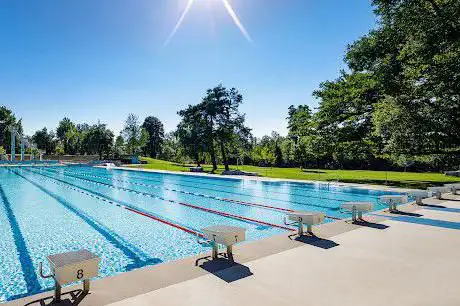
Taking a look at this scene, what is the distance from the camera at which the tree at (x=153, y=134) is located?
79.0 m

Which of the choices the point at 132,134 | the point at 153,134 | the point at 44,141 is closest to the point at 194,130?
the point at 132,134

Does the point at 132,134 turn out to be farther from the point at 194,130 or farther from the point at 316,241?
the point at 316,241

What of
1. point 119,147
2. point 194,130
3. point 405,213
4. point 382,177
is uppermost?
point 194,130

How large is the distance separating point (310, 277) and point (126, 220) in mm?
7664

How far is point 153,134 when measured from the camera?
79.9 meters

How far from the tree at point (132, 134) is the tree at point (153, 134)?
413 inches

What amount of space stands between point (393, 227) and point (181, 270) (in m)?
5.55

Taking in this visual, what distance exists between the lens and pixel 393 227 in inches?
285

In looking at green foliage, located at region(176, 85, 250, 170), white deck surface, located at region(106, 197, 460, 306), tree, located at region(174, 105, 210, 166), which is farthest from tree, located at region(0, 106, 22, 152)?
white deck surface, located at region(106, 197, 460, 306)

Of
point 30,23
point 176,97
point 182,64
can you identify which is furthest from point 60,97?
point 182,64

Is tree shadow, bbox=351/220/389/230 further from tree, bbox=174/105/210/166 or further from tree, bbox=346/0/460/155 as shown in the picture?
tree, bbox=174/105/210/166

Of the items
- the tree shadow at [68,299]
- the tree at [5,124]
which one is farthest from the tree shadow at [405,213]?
the tree at [5,124]

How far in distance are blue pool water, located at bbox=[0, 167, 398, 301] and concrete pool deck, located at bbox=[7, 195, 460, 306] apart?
215 centimetres

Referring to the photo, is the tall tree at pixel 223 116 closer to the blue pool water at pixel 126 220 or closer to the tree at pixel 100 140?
the blue pool water at pixel 126 220
